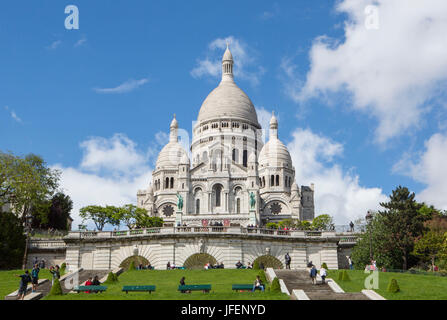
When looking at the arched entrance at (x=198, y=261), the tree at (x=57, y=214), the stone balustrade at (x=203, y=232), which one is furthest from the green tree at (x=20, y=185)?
the arched entrance at (x=198, y=261)

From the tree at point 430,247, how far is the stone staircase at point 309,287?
15364 millimetres

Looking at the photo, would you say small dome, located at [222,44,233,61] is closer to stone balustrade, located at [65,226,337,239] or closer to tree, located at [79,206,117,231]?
tree, located at [79,206,117,231]

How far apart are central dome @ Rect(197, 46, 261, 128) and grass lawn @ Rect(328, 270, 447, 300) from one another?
76.5 meters

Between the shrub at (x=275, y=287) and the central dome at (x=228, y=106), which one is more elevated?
the central dome at (x=228, y=106)

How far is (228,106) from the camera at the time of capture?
363ft

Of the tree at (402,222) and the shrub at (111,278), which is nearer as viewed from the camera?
the shrub at (111,278)

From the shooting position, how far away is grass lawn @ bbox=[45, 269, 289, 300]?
81.2ft

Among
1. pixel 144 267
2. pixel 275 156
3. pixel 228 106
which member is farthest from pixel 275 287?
pixel 228 106

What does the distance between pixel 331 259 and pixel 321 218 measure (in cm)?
3653

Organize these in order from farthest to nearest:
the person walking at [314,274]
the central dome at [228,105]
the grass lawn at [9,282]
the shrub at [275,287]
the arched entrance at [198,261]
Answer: the central dome at [228,105], the arched entrance at [198,261], the person walking at [314,274], the grass lawn at [9,282], the shrub at [275,287]

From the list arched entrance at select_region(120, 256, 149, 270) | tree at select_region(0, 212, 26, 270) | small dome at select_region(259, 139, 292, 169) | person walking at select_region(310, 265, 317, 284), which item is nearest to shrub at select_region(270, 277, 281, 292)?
person walking at select_region(310, 265, 317, 284)

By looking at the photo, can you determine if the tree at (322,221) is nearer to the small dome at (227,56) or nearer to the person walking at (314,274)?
the person walking at (314,274)

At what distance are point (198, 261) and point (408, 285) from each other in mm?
16325

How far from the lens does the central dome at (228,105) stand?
360 feet
